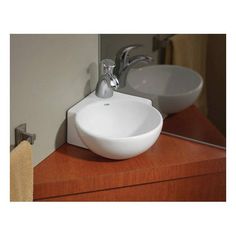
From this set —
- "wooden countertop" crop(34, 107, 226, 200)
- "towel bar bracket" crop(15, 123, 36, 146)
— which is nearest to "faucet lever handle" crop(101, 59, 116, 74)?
"wooden countertop" crop(34, 107, 226, 200)

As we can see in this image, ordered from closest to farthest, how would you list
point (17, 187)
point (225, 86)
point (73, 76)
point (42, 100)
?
1. point (17, 187)
2. point (42, 100)
3. point (73, 76)
4. point (225, 86)

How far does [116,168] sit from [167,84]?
1.71ft

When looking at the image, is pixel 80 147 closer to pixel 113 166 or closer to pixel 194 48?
pixel 113 166

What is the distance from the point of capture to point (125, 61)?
2123mm

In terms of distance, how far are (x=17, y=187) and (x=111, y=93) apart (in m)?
0.65

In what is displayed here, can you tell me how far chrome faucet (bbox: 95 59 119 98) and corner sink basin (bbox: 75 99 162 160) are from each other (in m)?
0.04

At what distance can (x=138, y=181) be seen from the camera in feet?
6.43

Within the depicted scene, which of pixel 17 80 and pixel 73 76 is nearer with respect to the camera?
pixel 17 80

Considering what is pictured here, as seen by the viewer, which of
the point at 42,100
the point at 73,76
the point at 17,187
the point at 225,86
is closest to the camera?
the point at 17,187

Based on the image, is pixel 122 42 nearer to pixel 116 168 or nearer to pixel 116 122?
pixel 116 122

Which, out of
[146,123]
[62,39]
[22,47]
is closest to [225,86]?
[146,123]

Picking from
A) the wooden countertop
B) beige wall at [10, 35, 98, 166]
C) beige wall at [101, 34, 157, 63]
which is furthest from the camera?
beige wall at [101, 34, 157, 63]

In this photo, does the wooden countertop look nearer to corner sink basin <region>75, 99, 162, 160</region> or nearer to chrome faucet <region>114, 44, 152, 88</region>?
corner sink basin <region>75, 99, 162, 160</region>

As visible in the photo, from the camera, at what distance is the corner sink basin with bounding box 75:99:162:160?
6.18 ft
